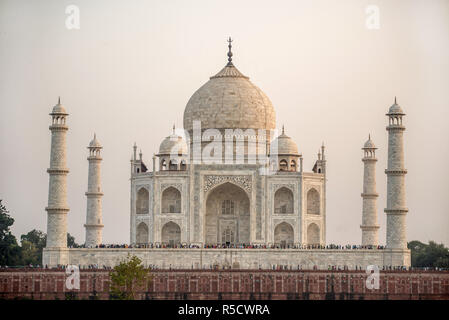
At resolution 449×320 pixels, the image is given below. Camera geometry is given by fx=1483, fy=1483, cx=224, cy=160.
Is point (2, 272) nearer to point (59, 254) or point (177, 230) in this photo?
point (59, 254)

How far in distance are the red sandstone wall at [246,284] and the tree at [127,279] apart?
1.02 metres

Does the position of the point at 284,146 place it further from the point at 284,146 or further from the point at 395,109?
the point at 395,109

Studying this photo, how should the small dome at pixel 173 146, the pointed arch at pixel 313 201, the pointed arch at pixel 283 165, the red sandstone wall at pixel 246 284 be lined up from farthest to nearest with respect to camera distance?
the small dome at pixel 173 146
the pointed arch at pixel 283 165
the pointed arch at pixel 313 201
the red sandstone wall at pixel 246 284

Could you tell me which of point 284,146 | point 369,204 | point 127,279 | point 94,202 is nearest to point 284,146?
point 284,146

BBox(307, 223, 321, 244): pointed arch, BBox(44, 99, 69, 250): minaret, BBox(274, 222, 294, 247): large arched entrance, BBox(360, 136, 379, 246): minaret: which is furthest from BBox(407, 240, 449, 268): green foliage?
BBox(44, 99, 69, 250): minaret

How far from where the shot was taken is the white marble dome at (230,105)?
67.9 metres

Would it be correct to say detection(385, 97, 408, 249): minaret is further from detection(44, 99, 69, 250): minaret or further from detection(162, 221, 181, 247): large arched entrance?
detection(44, 99, 69, 250): minaret

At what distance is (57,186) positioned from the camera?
6178 cm

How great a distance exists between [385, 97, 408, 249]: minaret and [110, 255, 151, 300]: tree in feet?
35.9

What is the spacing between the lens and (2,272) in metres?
57.8

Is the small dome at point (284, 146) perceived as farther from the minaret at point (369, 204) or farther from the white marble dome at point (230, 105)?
the minaret at point (369, 204)

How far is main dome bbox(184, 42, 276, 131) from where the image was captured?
67.9m

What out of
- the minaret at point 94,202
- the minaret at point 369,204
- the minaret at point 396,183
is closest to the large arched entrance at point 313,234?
the minaret at point 369,204
